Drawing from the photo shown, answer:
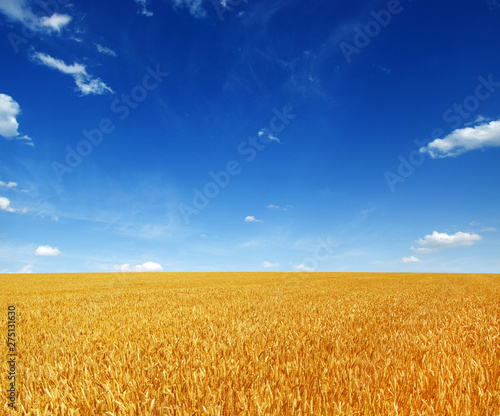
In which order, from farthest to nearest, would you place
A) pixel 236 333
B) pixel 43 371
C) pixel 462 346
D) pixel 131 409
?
1. pixel 236 333
2. pixel 462 346
3. pixel 43 371
4. pixel 131 409

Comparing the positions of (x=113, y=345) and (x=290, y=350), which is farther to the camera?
(x=113, y=345)

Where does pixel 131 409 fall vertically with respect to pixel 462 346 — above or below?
above

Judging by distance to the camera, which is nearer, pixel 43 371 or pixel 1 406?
pixel 1 406

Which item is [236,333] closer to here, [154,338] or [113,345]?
[154,338]

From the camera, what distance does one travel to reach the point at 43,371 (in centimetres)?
315

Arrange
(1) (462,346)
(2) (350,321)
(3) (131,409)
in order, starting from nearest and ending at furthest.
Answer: (3) (131,409) < (1) (462,346) < (2) (350,321)

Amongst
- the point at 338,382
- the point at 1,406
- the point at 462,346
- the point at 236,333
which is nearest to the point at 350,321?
the point at 462,346

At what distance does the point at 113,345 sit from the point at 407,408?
354 cm

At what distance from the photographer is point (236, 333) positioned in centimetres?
457

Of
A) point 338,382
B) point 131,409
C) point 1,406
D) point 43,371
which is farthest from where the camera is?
point 43,371

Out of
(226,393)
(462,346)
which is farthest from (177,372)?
(462,346)

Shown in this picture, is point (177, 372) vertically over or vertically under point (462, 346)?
over

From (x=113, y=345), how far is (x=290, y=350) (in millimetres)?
2352

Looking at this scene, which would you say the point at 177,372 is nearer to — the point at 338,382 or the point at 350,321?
the point at 338,382
